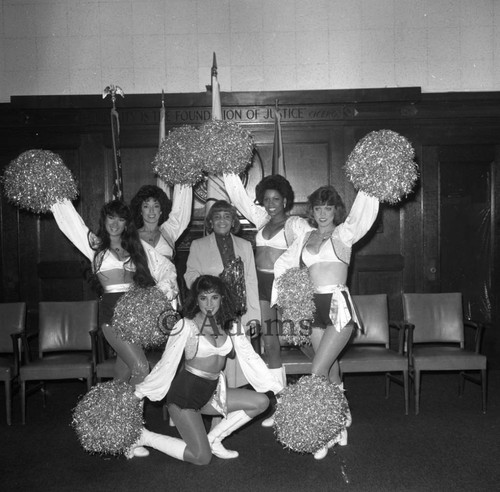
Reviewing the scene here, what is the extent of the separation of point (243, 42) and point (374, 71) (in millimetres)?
1234

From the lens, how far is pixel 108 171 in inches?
217

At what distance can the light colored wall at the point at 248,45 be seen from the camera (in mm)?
5520

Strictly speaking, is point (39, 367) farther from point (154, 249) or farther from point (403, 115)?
point (403, 115)

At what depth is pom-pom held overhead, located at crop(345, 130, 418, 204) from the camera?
134 inches

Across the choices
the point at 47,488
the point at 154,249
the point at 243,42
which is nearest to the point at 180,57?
the point at 243,42

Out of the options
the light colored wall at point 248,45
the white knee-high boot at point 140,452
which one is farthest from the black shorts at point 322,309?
the light colored wall at point 248,45

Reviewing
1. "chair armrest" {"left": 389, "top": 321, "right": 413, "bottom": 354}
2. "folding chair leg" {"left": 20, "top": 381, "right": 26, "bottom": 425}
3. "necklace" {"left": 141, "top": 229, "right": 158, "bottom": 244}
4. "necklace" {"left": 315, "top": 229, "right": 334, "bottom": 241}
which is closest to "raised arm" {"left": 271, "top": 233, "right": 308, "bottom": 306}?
"necklace" {"left": 315, "top": 229, "right": 334, "bottom": 241}

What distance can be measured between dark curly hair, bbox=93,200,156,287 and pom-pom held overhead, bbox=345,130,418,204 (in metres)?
1.40

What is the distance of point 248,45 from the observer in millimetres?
5523

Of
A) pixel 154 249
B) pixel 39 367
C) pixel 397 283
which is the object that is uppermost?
pixel 154 249

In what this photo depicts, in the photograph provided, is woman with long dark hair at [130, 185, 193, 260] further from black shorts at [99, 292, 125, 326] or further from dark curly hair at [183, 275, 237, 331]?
dark curly hair at [183, 275, 237, 331]

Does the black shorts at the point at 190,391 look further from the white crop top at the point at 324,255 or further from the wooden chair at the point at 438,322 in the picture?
the wooden chair at the point at 438,322

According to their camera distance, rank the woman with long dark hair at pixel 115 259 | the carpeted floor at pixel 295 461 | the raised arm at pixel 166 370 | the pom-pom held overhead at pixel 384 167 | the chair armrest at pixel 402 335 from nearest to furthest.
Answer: the carpeted floor at pixel 295 461 → the raised arm at pixel 166 370 → the pom-pom held overhead at pixel 384 167 → the woman with long dark hair at pixel 115 259 → the chair armrest at pixel 402 335

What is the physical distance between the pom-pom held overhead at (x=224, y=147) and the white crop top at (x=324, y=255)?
81cm
